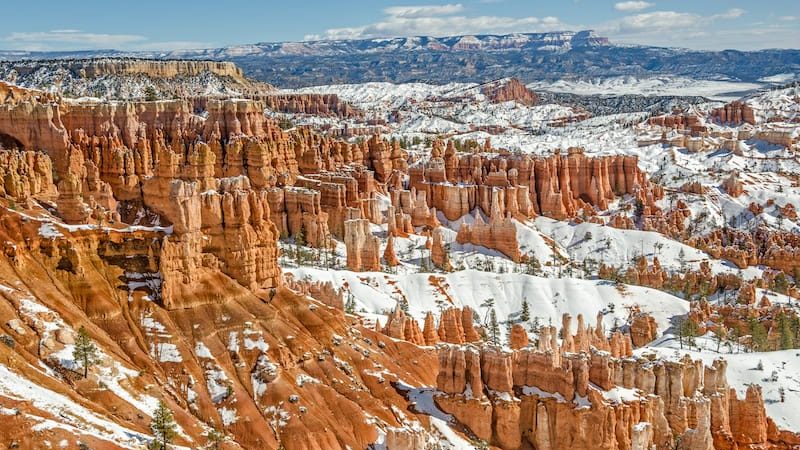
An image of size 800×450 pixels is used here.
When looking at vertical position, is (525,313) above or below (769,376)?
below

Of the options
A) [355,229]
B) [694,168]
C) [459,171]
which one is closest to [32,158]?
[355,229]

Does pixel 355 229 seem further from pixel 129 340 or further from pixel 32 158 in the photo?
pixel 129 340

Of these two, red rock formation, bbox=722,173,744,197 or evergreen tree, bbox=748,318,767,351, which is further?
red rock formation, bbox=722,173,744,197

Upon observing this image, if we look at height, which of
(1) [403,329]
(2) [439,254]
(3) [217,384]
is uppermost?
(3) [217,384]

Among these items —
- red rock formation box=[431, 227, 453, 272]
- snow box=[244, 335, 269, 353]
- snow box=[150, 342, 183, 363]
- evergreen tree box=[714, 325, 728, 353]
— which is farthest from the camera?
red rock formation box=[431, 227, 453, 272]

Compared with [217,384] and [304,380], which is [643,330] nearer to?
[304,380]

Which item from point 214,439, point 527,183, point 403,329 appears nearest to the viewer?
point 214,439

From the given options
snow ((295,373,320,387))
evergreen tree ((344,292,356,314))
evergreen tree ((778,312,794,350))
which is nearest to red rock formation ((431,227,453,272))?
evergreen tree ((344,292,356,314))

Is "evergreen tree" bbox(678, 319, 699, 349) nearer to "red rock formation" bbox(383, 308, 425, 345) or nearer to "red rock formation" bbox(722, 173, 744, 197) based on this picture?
"red rock formation" bbox(383, 308, 425, 345)

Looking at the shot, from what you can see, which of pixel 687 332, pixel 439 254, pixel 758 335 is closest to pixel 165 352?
pixel 687 332
